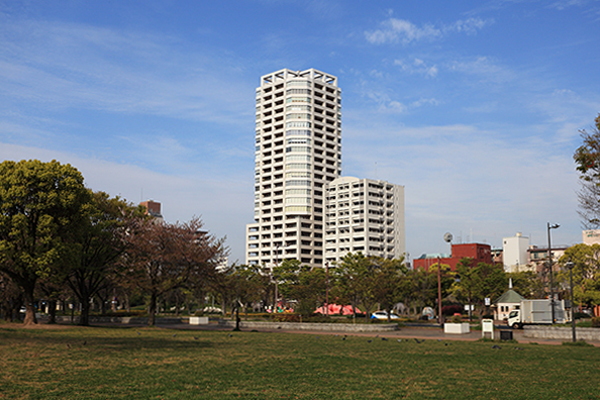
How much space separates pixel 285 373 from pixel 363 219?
140501 millimetres

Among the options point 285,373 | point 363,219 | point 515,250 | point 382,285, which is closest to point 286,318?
point 382,285

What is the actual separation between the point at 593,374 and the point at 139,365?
14791 millimetres

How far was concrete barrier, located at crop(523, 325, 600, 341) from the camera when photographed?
34.8 m

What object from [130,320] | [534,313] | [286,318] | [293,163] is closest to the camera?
[286,318]

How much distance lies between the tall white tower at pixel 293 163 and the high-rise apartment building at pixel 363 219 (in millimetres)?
4013

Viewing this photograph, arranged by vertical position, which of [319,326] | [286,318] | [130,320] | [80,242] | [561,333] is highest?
[80,242]

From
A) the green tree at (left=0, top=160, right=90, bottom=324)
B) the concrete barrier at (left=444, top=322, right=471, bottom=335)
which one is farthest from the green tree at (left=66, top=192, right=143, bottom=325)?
the concrete barrier at (left=444, top=322, right=471, bottom=335)

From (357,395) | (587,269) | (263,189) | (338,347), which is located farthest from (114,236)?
(263,189)

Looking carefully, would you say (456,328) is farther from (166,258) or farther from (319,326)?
(166,258)

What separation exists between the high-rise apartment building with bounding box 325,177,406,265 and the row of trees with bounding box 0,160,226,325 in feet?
349

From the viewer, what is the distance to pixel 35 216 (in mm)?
39156

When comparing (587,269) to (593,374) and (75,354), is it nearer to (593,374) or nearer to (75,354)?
(593,374)

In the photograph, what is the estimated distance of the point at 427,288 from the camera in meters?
89.7

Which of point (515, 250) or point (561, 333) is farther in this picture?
point (515, 250)
